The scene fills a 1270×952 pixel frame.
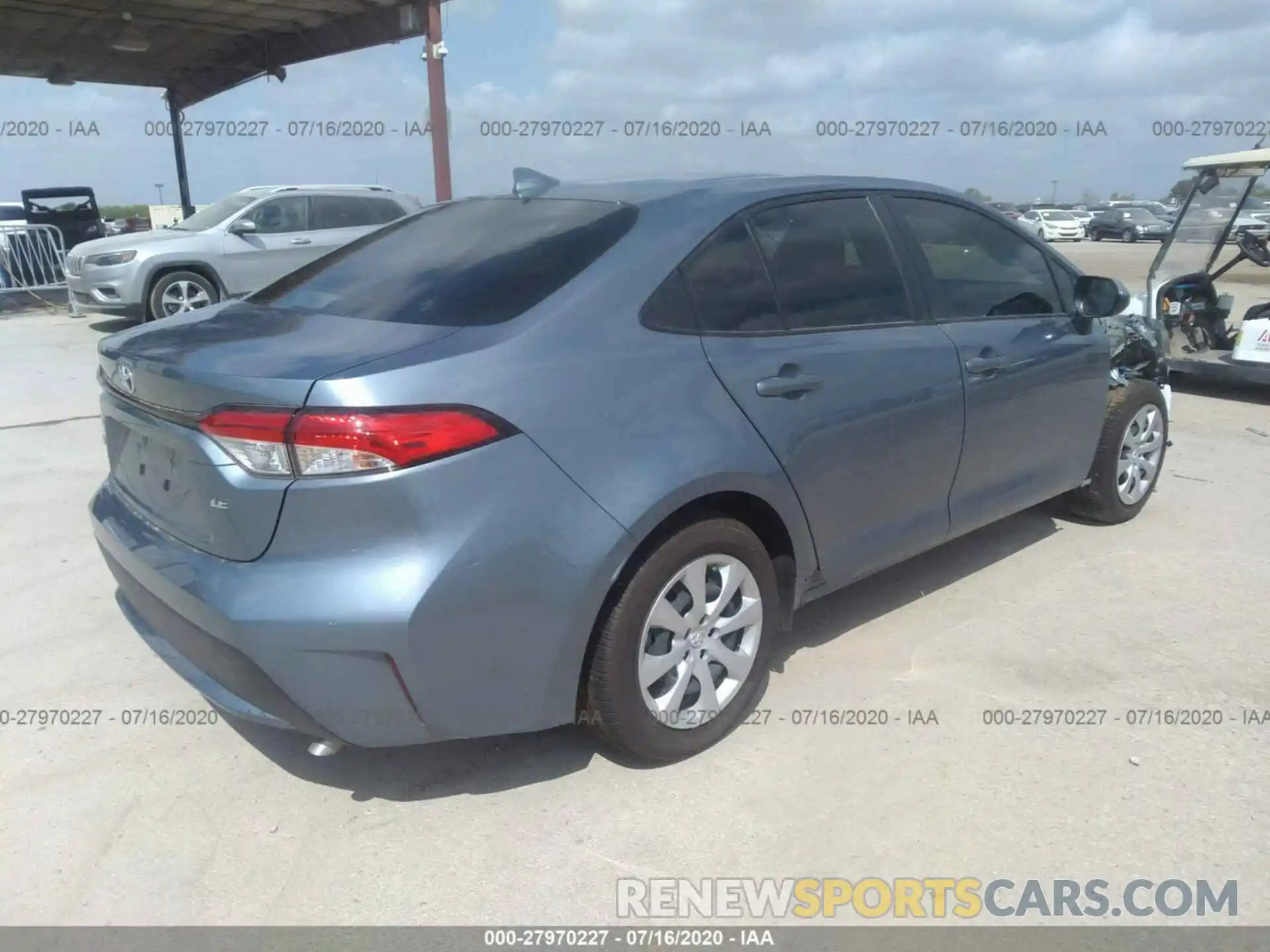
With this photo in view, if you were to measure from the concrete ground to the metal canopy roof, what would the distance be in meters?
12.1

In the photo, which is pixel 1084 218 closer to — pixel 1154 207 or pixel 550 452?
pixel 1154 207

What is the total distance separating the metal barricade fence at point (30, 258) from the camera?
1546cm

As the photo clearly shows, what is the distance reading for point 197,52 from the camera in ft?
58.8

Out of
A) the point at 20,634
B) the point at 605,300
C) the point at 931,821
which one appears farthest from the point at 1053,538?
the point at 20,634

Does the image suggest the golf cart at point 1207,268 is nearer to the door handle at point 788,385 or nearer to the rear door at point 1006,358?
the rear door at point 1006,358

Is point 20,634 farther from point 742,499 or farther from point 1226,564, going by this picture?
point 1226,564

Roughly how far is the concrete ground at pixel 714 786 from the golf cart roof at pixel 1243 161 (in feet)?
16.9

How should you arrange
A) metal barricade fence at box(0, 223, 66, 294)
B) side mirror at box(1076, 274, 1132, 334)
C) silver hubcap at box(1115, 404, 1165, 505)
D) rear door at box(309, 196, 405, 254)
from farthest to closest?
metal barricade fence at box(0, 223, 66, 294) → rear door at box(309, 196, 405, 254) → silver hubcap at box(1115, 404, 1165, 505) → side mirror at box(1076, 274, 1132, 334)

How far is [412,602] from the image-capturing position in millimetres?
2312

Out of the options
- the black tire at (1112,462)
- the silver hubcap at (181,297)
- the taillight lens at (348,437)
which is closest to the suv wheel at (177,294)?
the silver hubcap at (181,297)

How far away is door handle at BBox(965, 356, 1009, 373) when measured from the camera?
369cm

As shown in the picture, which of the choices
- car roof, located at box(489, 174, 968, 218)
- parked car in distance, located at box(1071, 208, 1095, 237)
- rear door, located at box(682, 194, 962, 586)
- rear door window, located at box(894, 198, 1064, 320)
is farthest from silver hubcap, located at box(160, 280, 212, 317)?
parked car in distance, located at box(1071, 208, 1095, 237)

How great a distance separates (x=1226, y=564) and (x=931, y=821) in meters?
2.64

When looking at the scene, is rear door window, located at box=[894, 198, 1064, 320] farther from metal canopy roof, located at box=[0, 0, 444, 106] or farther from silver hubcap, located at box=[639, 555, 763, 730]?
metal canopy roof, located at box=[0, 0, 444, 106]
